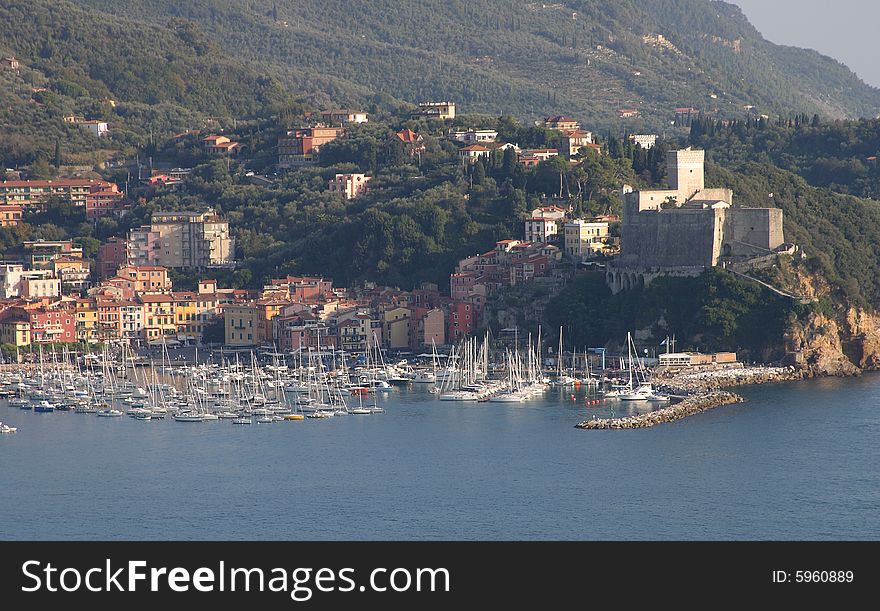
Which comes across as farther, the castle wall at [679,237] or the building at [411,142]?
the building at [411,142]

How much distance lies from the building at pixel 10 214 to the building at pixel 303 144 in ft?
22.6

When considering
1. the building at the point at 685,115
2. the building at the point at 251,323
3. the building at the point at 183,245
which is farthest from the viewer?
the building at the point at 685,115

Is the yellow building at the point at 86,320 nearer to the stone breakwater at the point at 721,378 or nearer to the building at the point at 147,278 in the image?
the building at the point at 147,278

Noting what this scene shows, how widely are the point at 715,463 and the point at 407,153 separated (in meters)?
25.9

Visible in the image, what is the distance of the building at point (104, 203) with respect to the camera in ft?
166

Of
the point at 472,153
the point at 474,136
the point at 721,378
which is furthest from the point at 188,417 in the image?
the point at 474,136

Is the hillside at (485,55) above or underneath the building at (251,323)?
above

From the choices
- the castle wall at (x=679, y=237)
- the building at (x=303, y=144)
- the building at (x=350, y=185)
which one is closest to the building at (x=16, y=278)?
the building at (x=350, y=185)

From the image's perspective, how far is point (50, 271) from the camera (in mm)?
44375

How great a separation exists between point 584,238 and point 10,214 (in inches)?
681

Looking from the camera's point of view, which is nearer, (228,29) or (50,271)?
(50,271)
